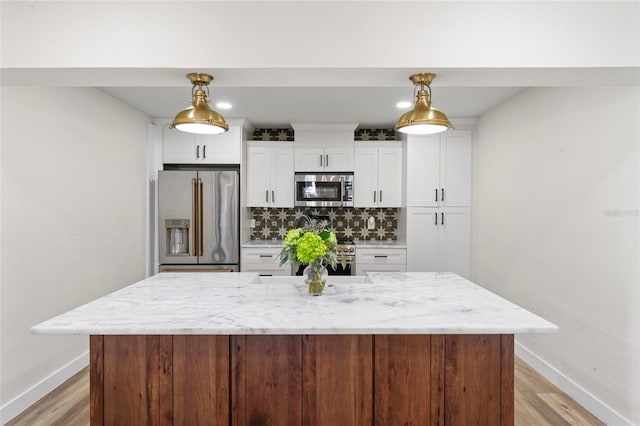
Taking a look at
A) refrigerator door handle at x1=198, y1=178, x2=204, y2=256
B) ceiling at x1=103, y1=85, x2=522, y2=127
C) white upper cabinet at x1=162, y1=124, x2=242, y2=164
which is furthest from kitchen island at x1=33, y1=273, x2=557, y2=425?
white upper cabinet at x1=162, y1=124, x2=242, y2=164

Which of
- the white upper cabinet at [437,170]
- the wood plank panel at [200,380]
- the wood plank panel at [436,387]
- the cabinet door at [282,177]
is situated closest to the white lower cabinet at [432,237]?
the white upper cabinet at [437,170]

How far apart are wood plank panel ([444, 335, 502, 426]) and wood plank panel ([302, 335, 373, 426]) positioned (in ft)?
1.20

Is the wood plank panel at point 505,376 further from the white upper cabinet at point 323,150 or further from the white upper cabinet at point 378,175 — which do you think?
the white upper cabinet at point 323,150

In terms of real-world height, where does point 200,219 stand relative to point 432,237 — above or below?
above

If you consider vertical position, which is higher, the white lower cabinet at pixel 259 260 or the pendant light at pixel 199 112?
the pendant light at pixel 199 112

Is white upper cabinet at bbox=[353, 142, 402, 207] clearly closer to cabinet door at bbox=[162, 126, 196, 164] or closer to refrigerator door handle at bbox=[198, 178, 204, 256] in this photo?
refrigerator door handle at bbox=[198, 178, 204, 256]

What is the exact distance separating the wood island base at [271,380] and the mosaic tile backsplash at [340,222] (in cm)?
A: 334

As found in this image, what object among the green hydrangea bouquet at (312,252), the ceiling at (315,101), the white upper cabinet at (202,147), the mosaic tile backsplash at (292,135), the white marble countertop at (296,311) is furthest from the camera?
the mosaic tile backsplash at (292,135)

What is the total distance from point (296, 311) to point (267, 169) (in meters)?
3.11

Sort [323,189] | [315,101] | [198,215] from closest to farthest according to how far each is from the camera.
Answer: [315,101], [198,215], [323,189]

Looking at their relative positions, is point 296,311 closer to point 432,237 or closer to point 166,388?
point 166,388

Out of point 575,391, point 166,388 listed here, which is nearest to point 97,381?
point 166,388

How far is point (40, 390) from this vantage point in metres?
2.66

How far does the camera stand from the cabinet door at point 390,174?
4629 mm
